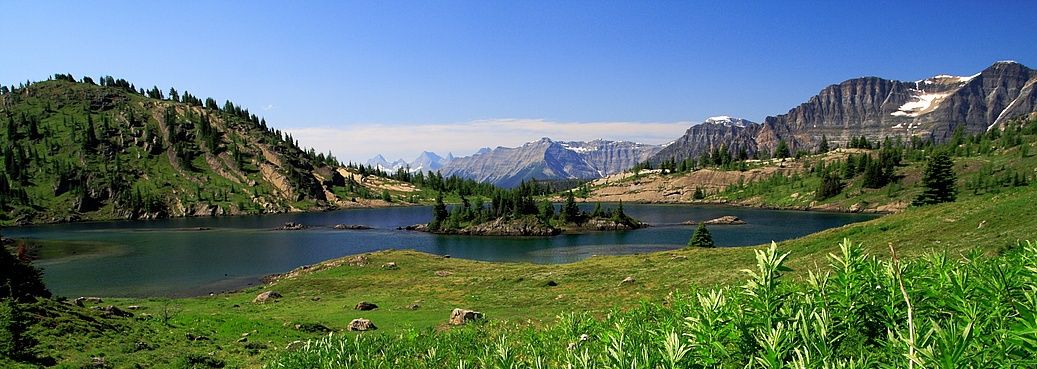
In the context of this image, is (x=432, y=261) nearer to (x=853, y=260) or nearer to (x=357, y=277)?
(x=357, y=277)

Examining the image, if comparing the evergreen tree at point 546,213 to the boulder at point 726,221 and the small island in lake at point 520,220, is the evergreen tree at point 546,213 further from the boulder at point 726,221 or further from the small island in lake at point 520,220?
the boulder at point 726,221

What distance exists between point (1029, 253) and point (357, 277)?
72.9 m

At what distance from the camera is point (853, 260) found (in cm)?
640

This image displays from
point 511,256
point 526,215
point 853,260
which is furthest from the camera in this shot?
point 526,215

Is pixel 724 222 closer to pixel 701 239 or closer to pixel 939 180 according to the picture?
pixel 939 180

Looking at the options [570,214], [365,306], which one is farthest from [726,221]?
[365,306]

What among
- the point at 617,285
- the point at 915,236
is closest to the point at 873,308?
the point at 915,236

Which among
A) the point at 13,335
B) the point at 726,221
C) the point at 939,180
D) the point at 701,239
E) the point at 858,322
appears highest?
the point at 858,322

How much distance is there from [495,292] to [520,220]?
112041mm

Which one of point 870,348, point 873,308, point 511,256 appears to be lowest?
point 511,256

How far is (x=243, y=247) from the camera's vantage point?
130 m

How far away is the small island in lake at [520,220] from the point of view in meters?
160

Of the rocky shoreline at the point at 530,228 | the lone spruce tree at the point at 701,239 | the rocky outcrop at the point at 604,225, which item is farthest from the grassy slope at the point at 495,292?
the rocky outcrop at the point at 604,225

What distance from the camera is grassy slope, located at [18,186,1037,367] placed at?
89.1 feet
